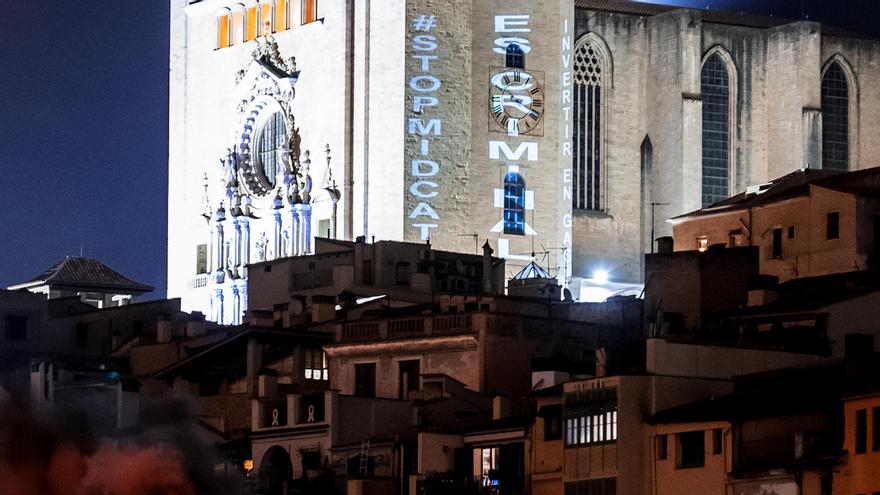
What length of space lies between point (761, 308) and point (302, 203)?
118 ft

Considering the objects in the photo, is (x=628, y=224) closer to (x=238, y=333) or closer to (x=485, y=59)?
(x=485, y=59)

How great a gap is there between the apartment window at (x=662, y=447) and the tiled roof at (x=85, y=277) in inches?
2067

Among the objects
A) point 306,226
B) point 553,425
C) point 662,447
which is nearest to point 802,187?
point 553,425

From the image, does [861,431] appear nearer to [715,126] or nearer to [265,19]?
[715,126]

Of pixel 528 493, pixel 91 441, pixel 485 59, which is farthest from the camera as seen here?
pixel 485 59

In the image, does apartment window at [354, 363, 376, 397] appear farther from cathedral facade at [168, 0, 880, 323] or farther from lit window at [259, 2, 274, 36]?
lit window at [259, 2, 274, 36]

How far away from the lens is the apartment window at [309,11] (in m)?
92.2

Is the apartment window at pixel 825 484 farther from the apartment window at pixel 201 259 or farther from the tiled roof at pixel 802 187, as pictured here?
the apartment window at pixel 201 259

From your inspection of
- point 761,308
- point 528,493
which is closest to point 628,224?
point 761,308

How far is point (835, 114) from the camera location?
98.0 metres

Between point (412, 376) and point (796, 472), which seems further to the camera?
point (412, 376)

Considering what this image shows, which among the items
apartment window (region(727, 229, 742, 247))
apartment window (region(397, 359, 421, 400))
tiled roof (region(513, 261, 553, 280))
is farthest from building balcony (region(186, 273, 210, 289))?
apartment window (region(397, 359, 421, 400))

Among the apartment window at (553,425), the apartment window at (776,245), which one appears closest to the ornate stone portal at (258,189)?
the apartment window at (776,245)

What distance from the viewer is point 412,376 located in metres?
60.8
